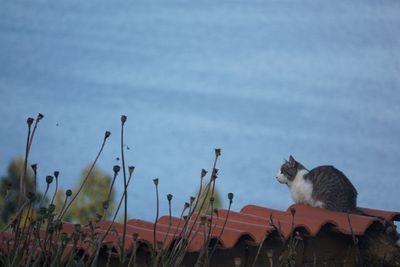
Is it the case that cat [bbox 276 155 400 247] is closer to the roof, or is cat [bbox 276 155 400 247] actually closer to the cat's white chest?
the cat's white chest

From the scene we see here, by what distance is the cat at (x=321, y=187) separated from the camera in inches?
189

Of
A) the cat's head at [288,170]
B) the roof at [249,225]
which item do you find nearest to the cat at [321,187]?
the cat's head at [288,170]

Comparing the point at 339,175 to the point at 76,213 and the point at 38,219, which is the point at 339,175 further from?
the point at 38,219

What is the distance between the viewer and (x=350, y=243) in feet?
11.9

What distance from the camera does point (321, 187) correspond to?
5.12 m

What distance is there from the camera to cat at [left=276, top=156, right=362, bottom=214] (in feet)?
15.8

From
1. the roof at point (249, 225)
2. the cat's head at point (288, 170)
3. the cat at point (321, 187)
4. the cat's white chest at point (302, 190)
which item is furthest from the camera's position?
the cat's head at point (288, 170)

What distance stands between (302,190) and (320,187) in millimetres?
366

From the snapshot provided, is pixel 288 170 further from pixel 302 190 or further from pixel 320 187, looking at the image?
pixel 320 187

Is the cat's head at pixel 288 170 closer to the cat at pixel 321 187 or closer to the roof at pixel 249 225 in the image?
the cat at pixel 321 187

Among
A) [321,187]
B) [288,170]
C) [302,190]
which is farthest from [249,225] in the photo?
[288,170]

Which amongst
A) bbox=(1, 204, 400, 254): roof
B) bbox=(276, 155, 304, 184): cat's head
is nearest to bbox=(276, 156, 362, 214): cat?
bbox=(276, 155, 304, 184): cat's head

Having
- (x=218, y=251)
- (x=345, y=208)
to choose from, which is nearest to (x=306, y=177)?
(x=345, y=208)

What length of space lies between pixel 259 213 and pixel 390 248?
742mm
